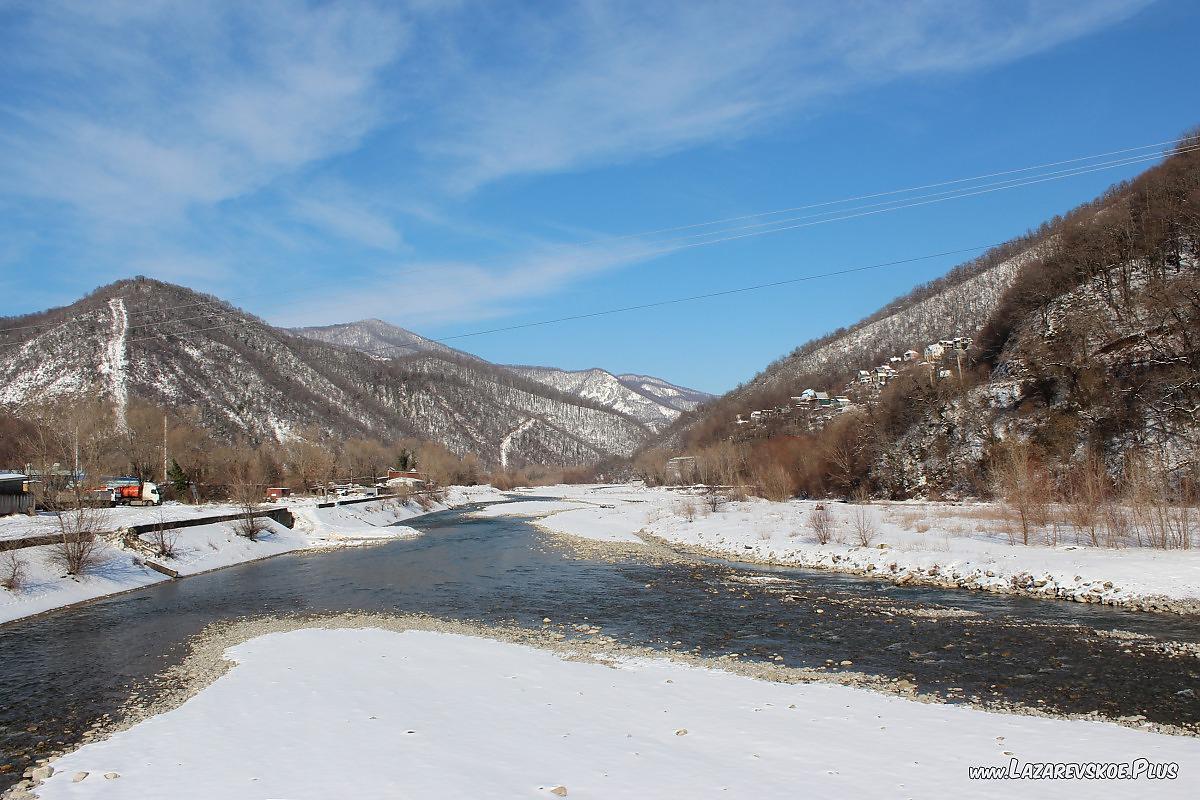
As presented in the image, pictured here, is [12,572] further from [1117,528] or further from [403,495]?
[403,495]

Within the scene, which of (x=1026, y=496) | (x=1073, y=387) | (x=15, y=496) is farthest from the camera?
(x=1073, y=387)

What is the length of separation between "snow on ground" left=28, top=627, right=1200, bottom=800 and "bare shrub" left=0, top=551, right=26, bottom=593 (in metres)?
15.0

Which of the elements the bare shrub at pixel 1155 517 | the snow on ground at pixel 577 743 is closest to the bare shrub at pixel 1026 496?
the bare shrub at pixel 1155 517

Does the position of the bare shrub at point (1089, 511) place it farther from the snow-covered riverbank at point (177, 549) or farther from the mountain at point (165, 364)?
the mountain at point (165, 364)

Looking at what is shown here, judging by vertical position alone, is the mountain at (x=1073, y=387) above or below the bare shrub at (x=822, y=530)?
above

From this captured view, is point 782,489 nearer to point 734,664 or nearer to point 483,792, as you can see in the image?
point 734,664

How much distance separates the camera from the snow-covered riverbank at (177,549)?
80.2ft

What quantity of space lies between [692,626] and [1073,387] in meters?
41.3

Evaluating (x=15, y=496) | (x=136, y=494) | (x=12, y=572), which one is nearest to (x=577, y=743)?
(x=12, y=572)

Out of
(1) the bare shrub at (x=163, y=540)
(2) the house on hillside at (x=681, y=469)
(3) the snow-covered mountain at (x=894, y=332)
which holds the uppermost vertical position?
(3) the snow-covered mountain at (x=894, y=332)

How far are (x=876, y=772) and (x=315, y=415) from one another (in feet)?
576

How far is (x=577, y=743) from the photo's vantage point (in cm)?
1003

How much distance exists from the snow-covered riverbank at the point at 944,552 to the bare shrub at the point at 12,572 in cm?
2843

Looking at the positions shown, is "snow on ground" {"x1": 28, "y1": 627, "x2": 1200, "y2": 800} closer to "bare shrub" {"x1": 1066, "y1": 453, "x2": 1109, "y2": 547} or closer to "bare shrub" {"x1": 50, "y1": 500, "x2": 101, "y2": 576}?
"bare shrub" {"x1": 50, "y1": 500, "x2": 101, "y2": 576}
